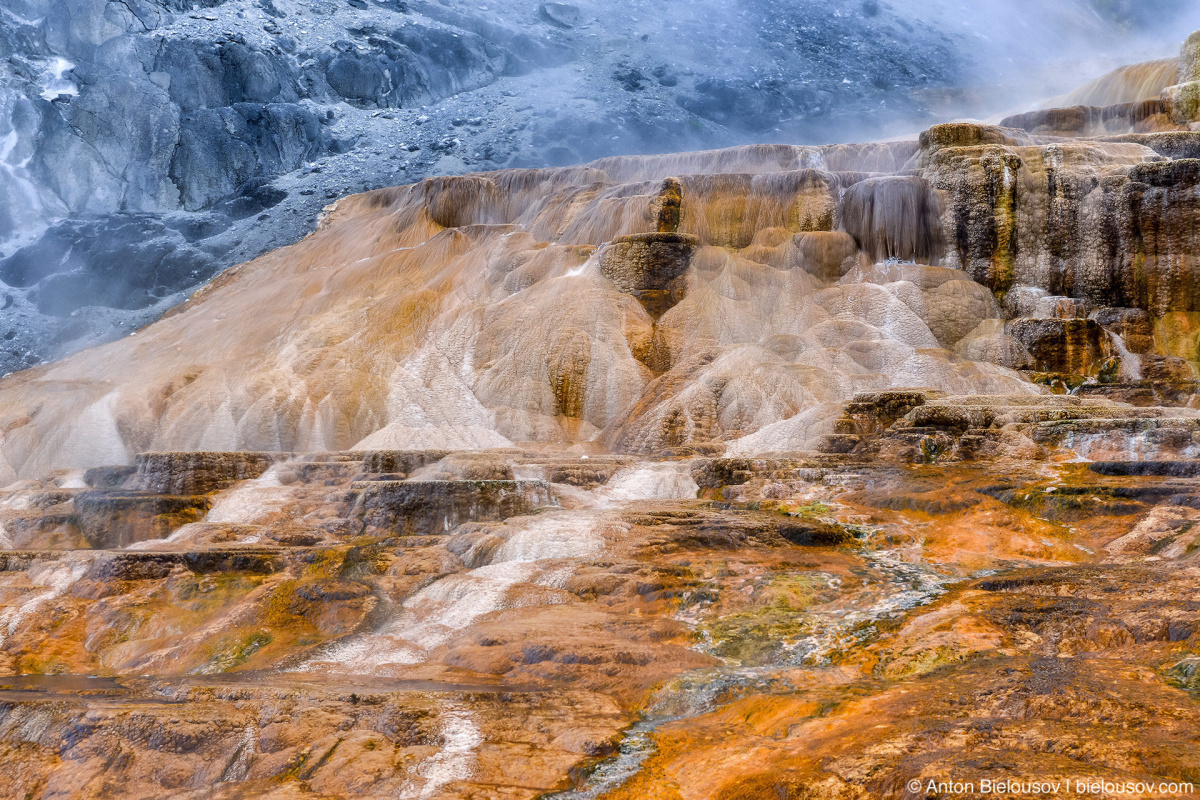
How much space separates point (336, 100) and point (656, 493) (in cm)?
3056

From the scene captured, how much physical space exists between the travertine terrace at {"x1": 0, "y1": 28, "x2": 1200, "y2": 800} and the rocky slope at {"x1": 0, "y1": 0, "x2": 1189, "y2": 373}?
24.3 ft

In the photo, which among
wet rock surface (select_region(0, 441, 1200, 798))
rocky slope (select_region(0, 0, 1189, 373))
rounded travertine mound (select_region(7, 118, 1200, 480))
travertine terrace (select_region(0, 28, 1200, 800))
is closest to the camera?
wet rock surface (select_region(0, 441, 1200, 798))

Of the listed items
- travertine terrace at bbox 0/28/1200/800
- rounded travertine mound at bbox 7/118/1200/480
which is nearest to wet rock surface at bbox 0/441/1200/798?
travertine terrace at bbox 0/28/1200/800

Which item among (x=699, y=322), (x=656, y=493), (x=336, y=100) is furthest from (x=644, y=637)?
(x=336, y=100)

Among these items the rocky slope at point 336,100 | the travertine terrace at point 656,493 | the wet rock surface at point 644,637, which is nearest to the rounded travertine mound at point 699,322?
the travertine terrace at point 656,493

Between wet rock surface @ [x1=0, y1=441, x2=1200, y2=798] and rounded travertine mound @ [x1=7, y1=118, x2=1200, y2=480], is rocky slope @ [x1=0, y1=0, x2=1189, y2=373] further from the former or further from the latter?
wet rock surface @ [x1=0, y1=441, x2=1200, y2=798]

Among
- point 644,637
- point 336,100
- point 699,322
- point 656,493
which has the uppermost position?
point 336,100

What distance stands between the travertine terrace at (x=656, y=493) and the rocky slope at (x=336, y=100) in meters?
7.40

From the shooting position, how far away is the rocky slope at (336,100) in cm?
2962

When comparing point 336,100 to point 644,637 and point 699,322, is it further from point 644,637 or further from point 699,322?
point 644,637

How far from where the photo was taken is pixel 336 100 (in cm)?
3625

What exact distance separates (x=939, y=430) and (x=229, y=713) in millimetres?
8267

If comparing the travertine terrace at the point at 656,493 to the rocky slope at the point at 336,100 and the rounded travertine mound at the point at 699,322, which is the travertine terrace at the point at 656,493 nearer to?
the rounded travertine mound at the point at 699,322

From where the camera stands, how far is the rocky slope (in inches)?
1166
